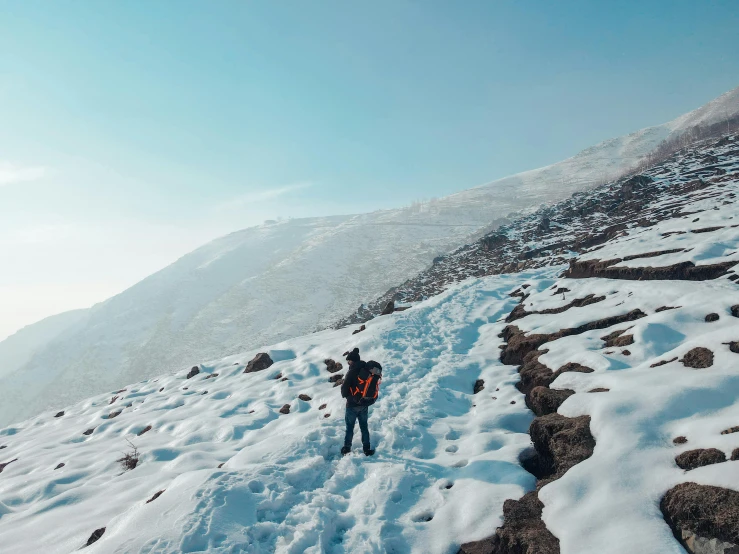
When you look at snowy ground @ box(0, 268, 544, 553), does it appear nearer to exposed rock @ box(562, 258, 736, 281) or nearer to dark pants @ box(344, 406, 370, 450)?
dark pants @ box(344, 406, 370, 450)

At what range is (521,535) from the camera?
4.91 m

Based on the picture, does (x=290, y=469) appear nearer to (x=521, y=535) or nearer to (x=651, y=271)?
(x=521, y=535)

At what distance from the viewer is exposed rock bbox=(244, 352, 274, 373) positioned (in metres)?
17.7

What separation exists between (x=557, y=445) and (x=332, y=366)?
10.6 meters

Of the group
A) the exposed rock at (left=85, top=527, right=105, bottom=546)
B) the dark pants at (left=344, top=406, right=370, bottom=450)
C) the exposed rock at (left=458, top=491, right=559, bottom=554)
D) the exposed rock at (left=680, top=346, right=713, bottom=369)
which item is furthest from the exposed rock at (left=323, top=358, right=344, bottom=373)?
the exposed rock at (left=680, top=346, right=713, bottom=369)

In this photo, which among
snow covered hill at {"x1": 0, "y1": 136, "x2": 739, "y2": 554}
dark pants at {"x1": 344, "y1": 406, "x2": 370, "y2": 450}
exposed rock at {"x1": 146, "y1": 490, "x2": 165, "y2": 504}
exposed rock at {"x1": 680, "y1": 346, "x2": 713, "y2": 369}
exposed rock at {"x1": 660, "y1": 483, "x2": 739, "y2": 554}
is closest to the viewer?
exposed rock at {"x1": 660, "y1": 483, "x2": 739, "y2": 554}

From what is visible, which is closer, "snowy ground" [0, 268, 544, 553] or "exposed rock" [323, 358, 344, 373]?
"snowy ground" [0, 268, 544, 553]

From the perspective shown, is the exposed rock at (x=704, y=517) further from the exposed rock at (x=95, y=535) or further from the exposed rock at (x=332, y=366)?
the exposed rock at (x=332, y=366)

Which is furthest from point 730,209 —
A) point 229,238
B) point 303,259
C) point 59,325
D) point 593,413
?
point 59,325

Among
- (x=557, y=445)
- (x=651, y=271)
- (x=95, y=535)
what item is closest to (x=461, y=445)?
(x=557, y=445)

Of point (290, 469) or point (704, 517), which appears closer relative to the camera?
point (704, 517)

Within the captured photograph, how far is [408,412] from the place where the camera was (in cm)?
1005

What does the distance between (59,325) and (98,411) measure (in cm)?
17395

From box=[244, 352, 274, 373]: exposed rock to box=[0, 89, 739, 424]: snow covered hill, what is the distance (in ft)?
128
